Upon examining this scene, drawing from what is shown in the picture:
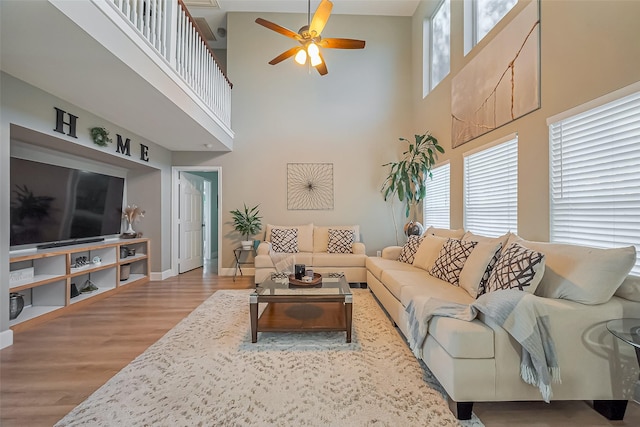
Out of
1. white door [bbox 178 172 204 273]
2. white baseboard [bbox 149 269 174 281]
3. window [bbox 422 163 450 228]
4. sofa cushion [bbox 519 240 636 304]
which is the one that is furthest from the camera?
white door [bbox 178 172 204 273]

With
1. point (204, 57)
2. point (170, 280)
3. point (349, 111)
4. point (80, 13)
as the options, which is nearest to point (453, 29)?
point (349, 111)

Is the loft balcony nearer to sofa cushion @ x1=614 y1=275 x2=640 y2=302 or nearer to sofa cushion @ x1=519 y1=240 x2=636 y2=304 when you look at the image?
sofa cushion @ x1=519 y1=240 x2=636 y2=304

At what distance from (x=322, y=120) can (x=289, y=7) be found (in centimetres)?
211

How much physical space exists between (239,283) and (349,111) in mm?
3731

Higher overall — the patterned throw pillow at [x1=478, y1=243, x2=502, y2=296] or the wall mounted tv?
the wall mounted tv

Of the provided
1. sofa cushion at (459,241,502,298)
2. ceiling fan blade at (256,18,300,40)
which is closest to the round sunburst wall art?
ceiling fan blade at (256,18,300,40)

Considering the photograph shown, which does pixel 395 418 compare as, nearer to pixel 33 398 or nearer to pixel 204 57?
pixel 33 398

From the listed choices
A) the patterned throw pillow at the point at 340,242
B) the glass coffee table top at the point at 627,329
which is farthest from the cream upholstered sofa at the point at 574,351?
the patterned throw pillow at the point at 340,242

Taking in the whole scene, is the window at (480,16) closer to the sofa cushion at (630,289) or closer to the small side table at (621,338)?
the sofa cushion at (630,289)

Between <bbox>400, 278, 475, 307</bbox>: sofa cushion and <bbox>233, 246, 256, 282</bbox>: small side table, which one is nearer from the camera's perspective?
<bbox>400, 278, 475, 307</bbox>: sofa cushion

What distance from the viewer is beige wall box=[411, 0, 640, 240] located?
1833mm

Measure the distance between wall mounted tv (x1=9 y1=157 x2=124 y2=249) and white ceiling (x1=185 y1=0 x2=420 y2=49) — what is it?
137 inches

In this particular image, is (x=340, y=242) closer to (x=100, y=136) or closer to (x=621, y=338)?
(x=100, y=136)

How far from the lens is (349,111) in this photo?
5.51 metres
